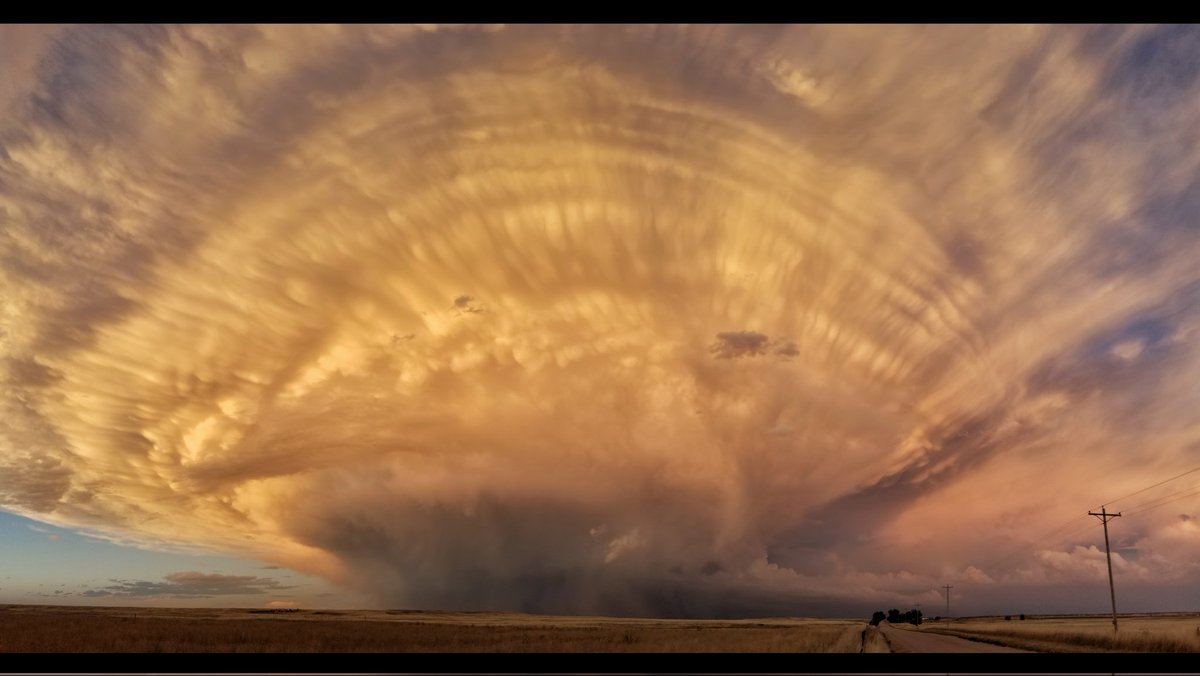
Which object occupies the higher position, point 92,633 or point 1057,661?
point 1057,661

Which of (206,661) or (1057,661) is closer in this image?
(206,661)
